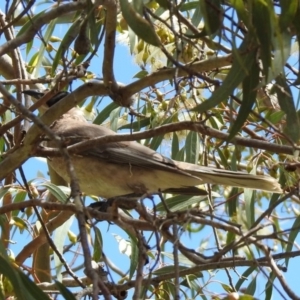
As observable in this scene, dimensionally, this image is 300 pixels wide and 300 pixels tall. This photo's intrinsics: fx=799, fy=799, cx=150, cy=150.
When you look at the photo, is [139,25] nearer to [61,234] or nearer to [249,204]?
[249,204]

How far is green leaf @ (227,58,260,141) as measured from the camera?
2189 millimetres

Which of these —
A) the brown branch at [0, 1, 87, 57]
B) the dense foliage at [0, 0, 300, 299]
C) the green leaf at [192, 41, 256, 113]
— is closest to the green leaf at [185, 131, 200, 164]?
the dense foliage at [0, 0, 300, 299]

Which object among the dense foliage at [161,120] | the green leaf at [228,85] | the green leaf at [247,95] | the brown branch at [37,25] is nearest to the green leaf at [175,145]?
the dense foliage at [161,120]

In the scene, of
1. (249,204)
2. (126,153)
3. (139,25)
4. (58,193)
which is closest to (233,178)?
(249,204)

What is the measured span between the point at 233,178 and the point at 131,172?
1.92ft

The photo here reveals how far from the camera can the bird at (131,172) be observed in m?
3.73

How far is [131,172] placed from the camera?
13.1 ft

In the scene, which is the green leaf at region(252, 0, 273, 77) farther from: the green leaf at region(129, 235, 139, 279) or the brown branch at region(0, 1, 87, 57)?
the green leaf at region(129, 235, 139, 279)

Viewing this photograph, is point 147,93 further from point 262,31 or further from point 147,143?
point 262,31

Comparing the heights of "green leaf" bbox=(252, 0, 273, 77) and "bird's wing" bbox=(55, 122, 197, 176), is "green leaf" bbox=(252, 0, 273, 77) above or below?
below

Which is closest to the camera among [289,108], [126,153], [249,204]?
[289,108]

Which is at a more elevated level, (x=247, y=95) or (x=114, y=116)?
(x=114, y=116)

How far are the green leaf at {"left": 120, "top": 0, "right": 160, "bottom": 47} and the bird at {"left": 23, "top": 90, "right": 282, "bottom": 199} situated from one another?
1.51 metres

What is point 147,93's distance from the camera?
12.4ft
